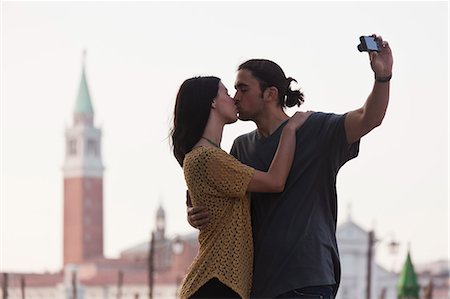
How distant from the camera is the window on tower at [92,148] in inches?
3895

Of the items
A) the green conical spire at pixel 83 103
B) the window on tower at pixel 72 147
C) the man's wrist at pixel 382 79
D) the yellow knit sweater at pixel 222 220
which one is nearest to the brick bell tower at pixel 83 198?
the green conical spire at pixel 83 103

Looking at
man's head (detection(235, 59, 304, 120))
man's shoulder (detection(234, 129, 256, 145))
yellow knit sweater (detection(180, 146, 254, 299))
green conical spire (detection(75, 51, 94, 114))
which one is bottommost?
yellow knit sweater (detection(180, 146, 254, 299))

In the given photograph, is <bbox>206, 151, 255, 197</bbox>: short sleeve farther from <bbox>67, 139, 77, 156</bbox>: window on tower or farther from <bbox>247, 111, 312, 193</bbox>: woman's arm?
<bbox>67, 139, 77, 156</bbox>: window on tower

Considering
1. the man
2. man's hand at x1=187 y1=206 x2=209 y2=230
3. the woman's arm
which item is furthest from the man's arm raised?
man's hand at x1=187 y1=206 x2=209 y2=230

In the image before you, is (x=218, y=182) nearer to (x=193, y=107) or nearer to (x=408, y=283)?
(x=193, y=107)

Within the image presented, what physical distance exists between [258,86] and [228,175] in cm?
26

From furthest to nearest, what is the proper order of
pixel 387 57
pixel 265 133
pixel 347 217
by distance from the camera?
1. pixel 347 217
2. pixel 265 133
3. pixel 387 57

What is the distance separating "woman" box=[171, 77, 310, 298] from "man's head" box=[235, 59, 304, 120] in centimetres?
6

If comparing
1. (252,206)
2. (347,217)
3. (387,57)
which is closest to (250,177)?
(252,206)

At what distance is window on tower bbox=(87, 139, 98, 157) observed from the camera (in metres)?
98.9

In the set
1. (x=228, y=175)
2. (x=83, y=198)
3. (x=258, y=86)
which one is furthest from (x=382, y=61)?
(x=83, y=198)

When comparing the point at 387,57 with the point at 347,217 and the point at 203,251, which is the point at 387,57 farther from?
the point at 347,217

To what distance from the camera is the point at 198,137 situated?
407cm

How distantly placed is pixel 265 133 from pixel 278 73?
A: 162 millimetres
